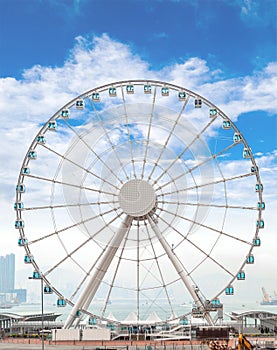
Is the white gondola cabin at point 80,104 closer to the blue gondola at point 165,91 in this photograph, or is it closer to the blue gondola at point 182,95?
the blue gondola at point 165,91

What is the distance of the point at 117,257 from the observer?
44.0 metres

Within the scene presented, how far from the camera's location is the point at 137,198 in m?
44.0

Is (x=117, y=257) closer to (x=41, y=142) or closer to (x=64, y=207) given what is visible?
(x=64, y=207)

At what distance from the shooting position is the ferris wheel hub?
43.9 meters

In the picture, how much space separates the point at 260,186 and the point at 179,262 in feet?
28.9

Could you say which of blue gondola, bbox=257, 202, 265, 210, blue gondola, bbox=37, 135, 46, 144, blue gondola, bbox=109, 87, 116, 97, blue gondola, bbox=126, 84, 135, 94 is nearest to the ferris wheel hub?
blue gondola, bbox=109, 87, 116, 97

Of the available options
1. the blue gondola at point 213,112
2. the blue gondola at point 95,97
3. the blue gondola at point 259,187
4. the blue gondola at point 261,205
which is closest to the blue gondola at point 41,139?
the blue gondola at point 95,97

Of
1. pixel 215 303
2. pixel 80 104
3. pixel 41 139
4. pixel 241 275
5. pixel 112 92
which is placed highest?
pixel 112 92

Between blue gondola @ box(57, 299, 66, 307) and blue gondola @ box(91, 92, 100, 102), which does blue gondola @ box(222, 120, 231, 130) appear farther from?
blue gondola @ box(57, 299, 66, 307)

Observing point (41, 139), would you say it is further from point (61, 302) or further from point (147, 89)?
point (61, 302)

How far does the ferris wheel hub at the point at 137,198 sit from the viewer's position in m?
43.9

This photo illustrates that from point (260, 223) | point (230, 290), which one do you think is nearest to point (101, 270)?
point (230, 290)

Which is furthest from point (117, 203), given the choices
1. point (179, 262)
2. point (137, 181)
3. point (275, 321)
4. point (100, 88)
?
point (275, 321)

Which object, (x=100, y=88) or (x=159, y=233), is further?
(x=100, y=88)
